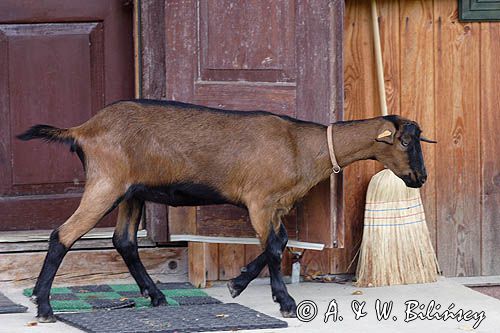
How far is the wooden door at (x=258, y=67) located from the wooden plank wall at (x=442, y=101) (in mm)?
525

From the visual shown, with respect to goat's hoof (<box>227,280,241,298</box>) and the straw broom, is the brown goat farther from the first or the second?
the straw broom

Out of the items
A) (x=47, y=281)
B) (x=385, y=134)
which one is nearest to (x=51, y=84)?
(x=47, y=281)

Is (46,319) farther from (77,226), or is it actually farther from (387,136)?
(387,136)

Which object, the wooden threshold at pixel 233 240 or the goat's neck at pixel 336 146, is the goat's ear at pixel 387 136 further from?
the wooden threshold at pixel 233 240

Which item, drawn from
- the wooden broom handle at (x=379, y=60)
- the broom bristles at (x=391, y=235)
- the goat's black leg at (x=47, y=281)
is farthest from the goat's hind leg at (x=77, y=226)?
the wooden broom handle at (x=379, y=60)

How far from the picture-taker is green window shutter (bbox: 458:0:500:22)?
7594mm

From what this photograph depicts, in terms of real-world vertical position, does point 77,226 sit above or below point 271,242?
above

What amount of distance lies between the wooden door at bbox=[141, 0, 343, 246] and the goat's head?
1.51 feet

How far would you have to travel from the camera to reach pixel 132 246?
672 centimetres

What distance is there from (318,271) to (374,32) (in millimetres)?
1501

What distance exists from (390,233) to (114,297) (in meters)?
1.68

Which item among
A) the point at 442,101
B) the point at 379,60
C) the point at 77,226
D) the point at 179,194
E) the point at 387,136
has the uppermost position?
the point at 379,60

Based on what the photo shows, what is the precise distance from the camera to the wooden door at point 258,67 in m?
6.99

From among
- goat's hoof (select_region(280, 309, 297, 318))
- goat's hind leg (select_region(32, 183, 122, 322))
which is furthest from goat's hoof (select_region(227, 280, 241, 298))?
goat's hind leg (select_region(32, 183, 122, 322))
